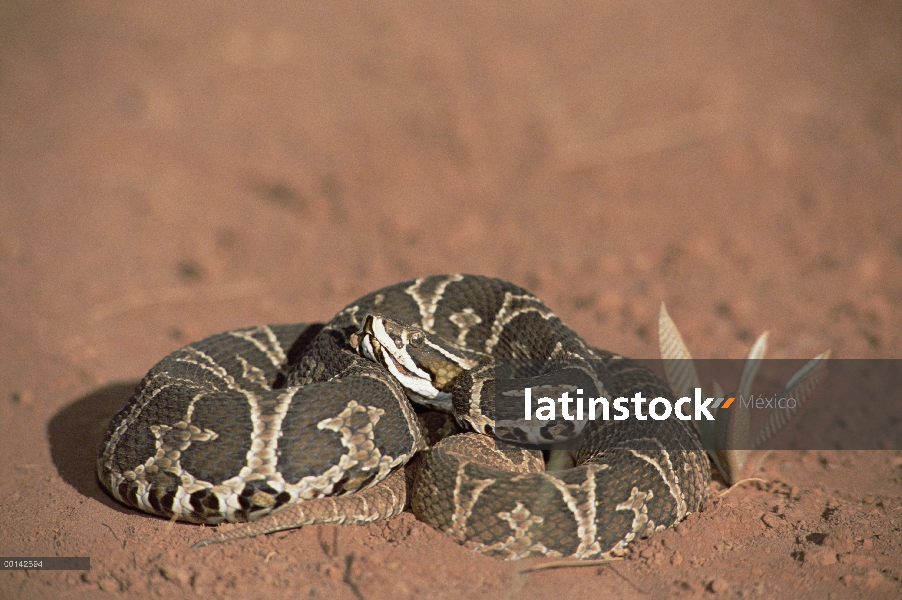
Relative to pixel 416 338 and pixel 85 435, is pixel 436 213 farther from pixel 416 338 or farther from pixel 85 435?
pixel 85 435

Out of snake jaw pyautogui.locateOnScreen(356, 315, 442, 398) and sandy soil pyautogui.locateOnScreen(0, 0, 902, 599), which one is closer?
sandy soil pyautogui.locateOnScreen(0, 0, 902, 599)

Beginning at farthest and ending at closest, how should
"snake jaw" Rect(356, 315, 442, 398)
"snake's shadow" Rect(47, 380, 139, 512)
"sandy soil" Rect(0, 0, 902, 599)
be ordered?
1. "snake's shadow" Rect(47, 380, 139, 512)
2. "snake jaw" Rect(356, 315, 442, 398)
3. "sandy soil" Rect(0, 0, 902, 599)

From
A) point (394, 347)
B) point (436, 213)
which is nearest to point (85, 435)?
point (394, 347)

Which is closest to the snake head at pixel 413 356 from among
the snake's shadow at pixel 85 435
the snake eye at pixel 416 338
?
the snake eye at pixel 416 338

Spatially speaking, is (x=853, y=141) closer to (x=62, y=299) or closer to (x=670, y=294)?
(x=670, y=294)

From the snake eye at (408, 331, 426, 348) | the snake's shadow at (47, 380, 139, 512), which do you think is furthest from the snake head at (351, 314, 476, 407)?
the snake's shadow at (47, 380, 139, 512)

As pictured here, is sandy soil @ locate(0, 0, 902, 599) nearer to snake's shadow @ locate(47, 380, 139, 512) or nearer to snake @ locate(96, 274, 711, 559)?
snake's shadow @ locate(47, 380, 139, 512)
